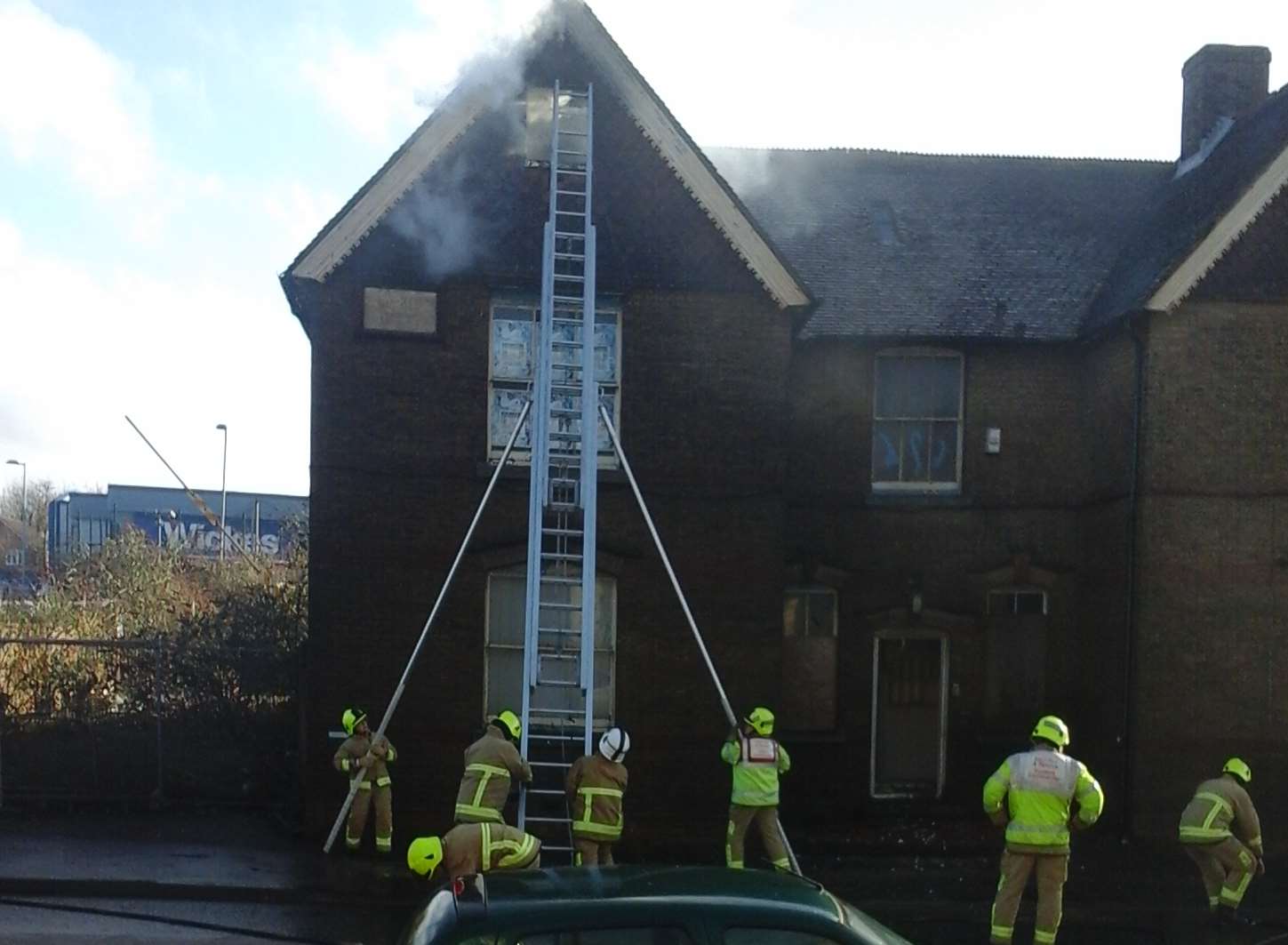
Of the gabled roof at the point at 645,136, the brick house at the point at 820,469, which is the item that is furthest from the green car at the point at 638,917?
the gabled roof at the point at 645,136

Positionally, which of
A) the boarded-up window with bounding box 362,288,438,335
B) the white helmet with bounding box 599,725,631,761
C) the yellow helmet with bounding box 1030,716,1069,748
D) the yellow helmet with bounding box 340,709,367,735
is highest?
Answer: the boarded-up window with bounding box 362,288,438,335

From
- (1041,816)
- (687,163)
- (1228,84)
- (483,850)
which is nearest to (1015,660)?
(1041,816)

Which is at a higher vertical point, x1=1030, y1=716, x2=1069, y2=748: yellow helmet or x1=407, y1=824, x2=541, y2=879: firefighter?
x1=1030, y1=716, x2=1069, y2=748: yellow helmet

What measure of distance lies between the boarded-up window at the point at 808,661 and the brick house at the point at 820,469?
0.04 meters

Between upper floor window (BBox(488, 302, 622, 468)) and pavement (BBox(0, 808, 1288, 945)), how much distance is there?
169 inches

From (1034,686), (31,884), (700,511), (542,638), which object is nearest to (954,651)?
(1034,686)

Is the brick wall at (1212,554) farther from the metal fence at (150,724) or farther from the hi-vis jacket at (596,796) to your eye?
the metal fence at (150,724)

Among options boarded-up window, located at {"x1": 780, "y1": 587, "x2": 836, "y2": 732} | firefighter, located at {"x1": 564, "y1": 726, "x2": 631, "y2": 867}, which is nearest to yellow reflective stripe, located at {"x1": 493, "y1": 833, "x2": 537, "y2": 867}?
firefighter, located at {"x1": 564, "y1": 726, "x2": 631, "y2": 867}

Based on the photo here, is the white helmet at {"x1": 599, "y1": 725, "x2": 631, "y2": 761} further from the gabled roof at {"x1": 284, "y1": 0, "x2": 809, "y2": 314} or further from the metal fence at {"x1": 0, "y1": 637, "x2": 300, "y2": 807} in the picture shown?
the gabled roof at {"x1": 284, "y1": 0, "x2": 809, "y2": 314}

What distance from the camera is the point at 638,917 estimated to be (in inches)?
198

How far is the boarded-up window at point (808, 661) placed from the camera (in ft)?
48.8

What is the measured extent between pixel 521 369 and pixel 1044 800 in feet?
21.7

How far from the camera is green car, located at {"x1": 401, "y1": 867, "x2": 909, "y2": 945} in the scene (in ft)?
16.3

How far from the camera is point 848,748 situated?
14820mm
